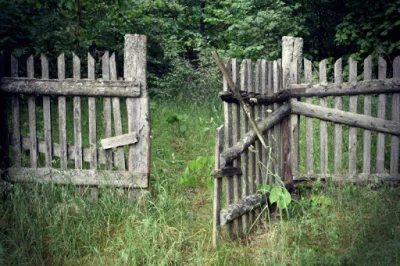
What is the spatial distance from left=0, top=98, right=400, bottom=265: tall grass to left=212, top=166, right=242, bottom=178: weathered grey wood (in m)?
0.57

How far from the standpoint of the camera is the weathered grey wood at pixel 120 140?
5035 millimetres

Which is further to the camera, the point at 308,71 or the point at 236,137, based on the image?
the point at 308,71

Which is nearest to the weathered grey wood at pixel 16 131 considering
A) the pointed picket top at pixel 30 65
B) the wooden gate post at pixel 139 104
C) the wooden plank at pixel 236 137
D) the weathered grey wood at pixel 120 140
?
the pointed picket top at pixel 30 65

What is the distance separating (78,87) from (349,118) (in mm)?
3330

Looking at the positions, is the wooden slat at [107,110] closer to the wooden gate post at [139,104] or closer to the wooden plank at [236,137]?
the wooden gate post at [139,104]

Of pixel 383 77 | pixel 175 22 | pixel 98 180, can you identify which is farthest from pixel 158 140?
pixel 175 22

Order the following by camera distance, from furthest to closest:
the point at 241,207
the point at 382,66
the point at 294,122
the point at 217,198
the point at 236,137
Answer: the point at 294,122 → the point at 382,66 → the point at 236,137 → the point at 241,207 → the point at 217,198

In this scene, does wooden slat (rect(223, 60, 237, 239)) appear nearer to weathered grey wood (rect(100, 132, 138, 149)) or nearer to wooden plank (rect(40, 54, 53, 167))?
weathered grey wood (rect(100, 132, 138, 149))

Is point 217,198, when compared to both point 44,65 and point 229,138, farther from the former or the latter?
point 44,65

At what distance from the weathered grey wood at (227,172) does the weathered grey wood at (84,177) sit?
111cm

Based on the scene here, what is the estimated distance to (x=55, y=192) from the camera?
4.88 metres

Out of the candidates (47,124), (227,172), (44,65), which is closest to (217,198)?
(227,172)

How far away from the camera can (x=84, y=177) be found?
5047 millimetres

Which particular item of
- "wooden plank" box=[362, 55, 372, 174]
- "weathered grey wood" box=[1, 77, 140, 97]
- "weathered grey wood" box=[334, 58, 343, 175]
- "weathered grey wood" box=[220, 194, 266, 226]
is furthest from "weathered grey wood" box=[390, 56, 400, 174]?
"weathered grey wood" box=[1, 77, 140, 97]
